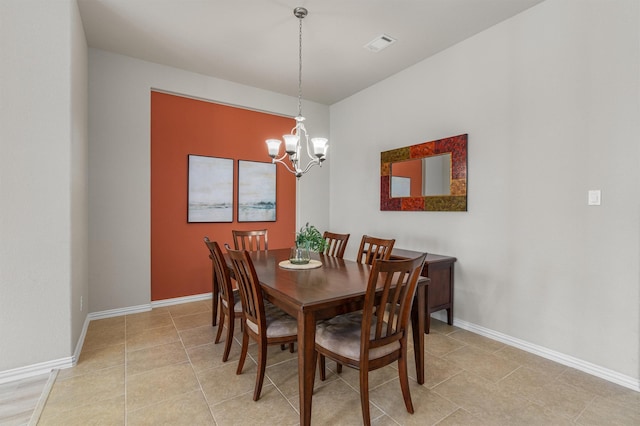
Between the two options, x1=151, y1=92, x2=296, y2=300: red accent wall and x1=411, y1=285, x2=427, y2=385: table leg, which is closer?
x1=411, y1=285, x2=427, y2=385: table leg

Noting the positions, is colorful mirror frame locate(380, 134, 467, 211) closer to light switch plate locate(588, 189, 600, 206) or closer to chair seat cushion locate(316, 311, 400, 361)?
light switch plate locate(588, 189, 600, 206)

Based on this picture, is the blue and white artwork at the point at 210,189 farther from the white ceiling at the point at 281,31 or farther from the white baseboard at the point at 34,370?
the white baseboard at the point at 34,370

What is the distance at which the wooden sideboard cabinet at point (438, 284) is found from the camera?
2979 millimetres

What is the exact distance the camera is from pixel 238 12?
272 centimetres

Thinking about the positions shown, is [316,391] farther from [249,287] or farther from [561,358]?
[561,358]

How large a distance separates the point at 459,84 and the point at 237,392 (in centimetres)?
340

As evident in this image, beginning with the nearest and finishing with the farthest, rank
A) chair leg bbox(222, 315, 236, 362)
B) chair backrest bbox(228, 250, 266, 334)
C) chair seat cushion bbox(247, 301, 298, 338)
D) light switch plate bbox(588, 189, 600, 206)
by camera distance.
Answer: chair backrest bbox(228, 250, 266, 334)
chair seat cushion bbox(247, 301, 298, 338)
light switch plate bbox(588, 189, 600, 206)
chair leg bbox(222, 315, 236, 362)

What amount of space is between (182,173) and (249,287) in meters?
2.48

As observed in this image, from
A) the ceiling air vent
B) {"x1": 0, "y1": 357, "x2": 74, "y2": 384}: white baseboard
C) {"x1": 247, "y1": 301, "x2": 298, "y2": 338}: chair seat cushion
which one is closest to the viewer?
{"x1": 247, "y1": 301, "x2": 298, "y2": 338}: chair seat cushion

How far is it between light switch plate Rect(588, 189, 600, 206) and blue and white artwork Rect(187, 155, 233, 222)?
375cm

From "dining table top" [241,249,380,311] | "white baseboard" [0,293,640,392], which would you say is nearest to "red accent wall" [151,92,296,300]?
"white baseboard" [0,293,640,392]

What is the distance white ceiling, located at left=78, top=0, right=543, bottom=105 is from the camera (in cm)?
264

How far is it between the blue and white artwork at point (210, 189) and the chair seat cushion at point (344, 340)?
263 cm

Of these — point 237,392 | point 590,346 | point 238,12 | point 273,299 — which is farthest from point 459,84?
point 237,392
